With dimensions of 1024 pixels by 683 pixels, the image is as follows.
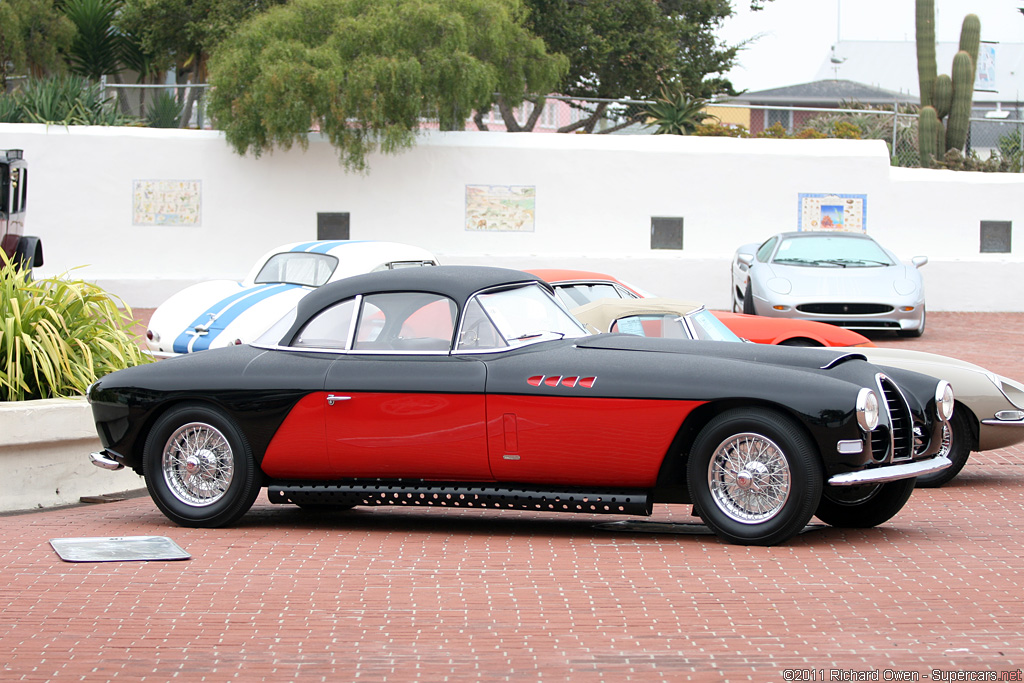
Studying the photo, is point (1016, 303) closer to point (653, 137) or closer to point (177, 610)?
point (653, 137)

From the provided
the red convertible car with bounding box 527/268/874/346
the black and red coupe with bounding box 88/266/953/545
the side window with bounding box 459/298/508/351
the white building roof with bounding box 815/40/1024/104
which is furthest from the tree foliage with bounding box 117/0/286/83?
the white building roof with bounding box 815/40/1024/104

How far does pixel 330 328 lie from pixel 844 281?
36.1ft

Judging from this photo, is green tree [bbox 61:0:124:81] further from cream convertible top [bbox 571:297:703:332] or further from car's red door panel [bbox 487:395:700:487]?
car's red door panel [bbox 487:395:700:487]

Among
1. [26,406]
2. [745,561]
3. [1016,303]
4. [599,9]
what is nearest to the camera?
[745,561]

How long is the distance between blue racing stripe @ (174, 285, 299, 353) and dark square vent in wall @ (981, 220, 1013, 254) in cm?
1462

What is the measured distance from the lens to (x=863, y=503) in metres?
6.85

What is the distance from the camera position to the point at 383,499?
22.1 feet

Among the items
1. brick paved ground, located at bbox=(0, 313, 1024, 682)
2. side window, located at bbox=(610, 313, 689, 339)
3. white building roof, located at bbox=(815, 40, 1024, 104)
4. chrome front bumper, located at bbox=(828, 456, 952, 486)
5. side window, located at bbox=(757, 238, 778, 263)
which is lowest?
brick paved ground, located at bbox=(0, 313, 1024, 682)

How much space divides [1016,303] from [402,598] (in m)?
19.4

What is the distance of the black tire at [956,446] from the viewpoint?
8227 millimetres

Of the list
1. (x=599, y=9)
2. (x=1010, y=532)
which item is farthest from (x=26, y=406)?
(x=599, y=9)

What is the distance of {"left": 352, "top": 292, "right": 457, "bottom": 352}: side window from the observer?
678cm

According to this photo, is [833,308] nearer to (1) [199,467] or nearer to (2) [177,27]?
(1) [199,467]

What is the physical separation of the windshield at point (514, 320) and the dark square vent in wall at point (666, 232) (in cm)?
1528
